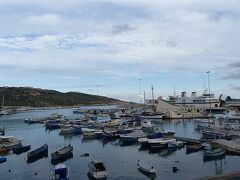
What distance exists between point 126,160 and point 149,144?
29.5 ft

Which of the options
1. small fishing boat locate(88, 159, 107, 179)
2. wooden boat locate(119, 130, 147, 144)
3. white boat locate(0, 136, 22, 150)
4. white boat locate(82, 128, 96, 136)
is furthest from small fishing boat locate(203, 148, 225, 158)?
white boat locate(82, 128, 96, 136)

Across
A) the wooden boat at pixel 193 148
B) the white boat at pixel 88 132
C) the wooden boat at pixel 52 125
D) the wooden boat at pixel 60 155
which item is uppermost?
the wooden boat at pixel 52 125

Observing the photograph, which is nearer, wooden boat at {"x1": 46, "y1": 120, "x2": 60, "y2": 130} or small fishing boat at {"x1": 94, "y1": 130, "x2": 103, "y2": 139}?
small fishing boat at {"x1": 94, "y1": 130, "x2": 103, "y2": 139}

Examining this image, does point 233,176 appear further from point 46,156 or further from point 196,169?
point 46,156

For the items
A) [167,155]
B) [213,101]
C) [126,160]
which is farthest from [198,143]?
[213,101]

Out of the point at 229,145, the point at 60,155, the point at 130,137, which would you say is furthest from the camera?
the point at 130,137

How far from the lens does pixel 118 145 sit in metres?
59.3

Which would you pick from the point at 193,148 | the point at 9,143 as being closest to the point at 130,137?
the point at 193,148

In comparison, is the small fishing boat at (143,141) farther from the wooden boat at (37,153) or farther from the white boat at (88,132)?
the white boat at (88,132)

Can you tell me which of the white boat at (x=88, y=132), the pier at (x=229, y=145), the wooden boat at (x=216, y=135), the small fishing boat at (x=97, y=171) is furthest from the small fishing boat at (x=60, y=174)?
the white boat at (x=88, y=132)

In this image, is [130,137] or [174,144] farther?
[130,137]

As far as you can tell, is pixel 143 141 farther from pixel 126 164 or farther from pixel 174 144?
pixel 126 164

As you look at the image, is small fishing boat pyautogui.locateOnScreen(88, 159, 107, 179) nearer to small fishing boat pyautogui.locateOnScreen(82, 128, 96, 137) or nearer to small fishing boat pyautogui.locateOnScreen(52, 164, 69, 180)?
small fishing boat pyautogui.locateOnScreen(52, 164, 69, 180)

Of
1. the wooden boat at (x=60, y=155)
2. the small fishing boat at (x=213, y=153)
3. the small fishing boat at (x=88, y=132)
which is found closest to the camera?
the small fishing boat at (x=213, y=153)
